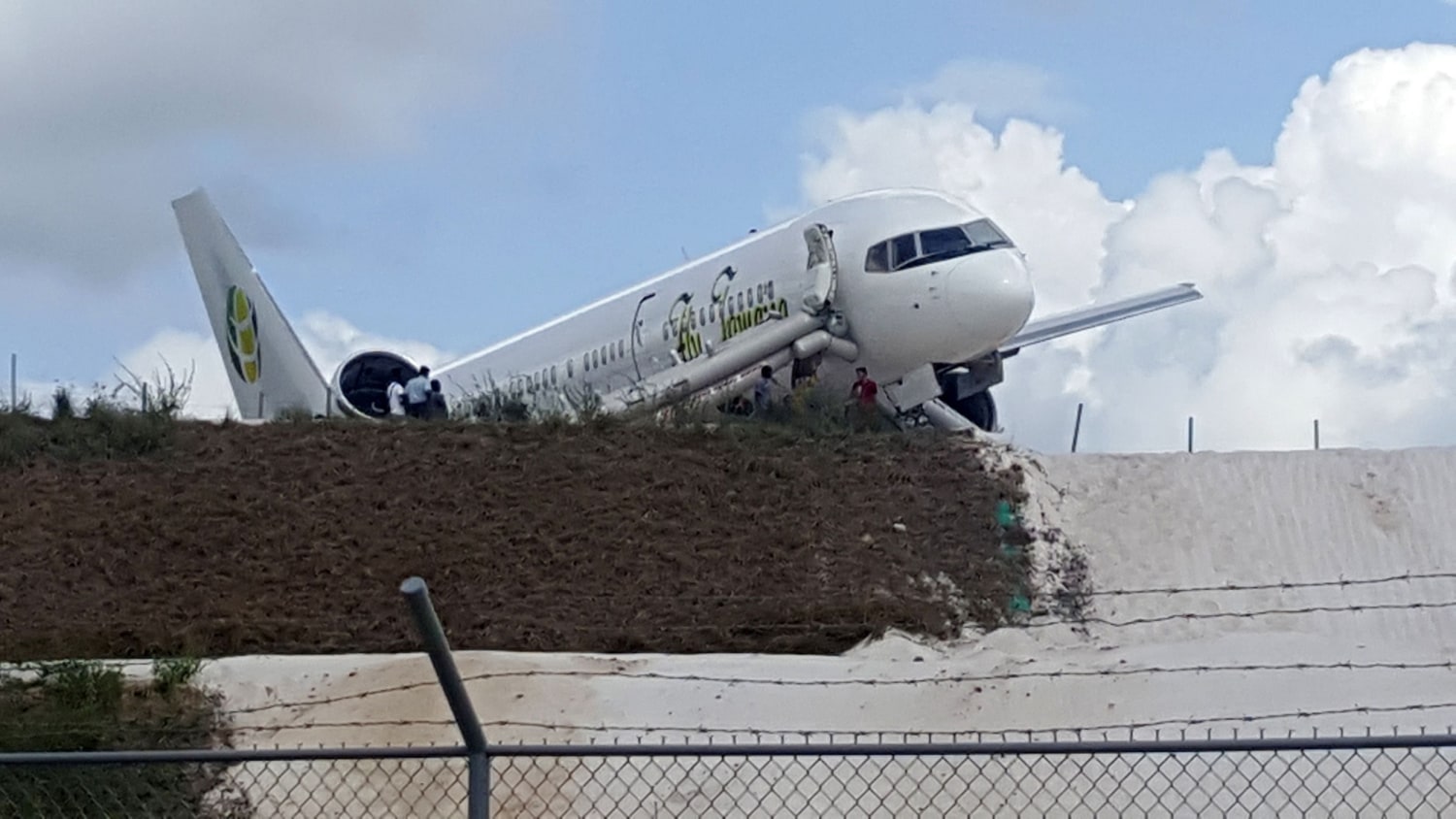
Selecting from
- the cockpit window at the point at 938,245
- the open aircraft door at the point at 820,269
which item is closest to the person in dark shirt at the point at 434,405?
the open aircraft door at the point at 820,269

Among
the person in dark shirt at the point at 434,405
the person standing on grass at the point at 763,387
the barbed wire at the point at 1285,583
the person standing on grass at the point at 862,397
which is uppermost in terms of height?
the person in dark shirt at the point at 434,405

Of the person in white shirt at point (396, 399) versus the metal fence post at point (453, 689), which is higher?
the metal fence post at point (453, 689)

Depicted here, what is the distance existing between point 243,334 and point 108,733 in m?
23.9

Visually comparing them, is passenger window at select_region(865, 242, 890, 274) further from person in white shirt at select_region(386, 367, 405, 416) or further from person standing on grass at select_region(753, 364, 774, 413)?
person in white shirt at select_region(386, 367, 405, 416)

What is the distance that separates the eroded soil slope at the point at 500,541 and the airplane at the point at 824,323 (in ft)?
7.78

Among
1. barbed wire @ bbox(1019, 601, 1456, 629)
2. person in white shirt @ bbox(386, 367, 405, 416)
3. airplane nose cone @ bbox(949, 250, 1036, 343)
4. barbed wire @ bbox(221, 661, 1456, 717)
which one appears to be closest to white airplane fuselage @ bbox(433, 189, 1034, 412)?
airplane nose cone @ bbox(949, 250, 1036, 343)

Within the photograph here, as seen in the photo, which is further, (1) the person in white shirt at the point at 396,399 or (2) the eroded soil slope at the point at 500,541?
(1) the person in white shirt at the point at 396,399

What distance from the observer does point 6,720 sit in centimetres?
1459

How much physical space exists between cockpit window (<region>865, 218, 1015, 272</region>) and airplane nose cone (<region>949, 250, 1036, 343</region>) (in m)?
0.30

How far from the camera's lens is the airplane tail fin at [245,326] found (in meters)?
35.6

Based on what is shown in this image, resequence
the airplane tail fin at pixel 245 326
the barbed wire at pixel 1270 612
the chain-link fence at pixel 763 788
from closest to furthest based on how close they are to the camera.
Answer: the chain-link fence at pixel 763 788
the barbed wire at pixel 1270 612
the airplane tail fin at pixel 245 326

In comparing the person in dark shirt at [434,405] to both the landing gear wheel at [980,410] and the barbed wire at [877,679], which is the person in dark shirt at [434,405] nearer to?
the landing gear wheel at [980,410]

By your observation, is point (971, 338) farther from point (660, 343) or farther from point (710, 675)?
point (710, 675)

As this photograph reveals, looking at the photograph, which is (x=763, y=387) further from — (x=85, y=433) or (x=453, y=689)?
(x=453, y=689)
